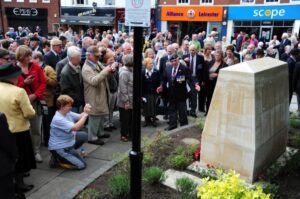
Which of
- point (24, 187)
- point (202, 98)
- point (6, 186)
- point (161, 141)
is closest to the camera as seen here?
point (6, 186)

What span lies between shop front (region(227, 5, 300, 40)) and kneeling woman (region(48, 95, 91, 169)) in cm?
2400

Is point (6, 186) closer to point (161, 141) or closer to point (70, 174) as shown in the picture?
point (70, 174)

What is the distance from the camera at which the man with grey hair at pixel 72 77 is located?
20.0 ft

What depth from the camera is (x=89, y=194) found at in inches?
172

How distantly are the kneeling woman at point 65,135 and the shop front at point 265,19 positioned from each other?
2400 cm

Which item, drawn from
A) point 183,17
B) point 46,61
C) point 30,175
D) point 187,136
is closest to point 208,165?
point 187,136

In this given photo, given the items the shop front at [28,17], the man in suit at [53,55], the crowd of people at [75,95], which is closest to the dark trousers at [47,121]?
the crowd of people at [75,95]

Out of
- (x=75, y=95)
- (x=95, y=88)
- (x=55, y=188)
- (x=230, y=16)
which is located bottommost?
(x=55, y=188)

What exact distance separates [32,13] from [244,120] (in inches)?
1478

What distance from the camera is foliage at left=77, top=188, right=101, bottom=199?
14.2 ft

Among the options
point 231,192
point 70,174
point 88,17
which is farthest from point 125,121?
point 88,17

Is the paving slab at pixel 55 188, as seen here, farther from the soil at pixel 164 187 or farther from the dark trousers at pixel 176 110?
the dark trousers at pixel 176 110

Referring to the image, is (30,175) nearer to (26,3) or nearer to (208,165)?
(208,165)

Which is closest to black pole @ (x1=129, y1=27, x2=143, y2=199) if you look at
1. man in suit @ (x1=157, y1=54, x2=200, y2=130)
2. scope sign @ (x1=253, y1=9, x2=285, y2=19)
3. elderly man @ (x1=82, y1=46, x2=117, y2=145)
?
elderly man @ (x1=82, y1=46, x2=117, y2=145)
